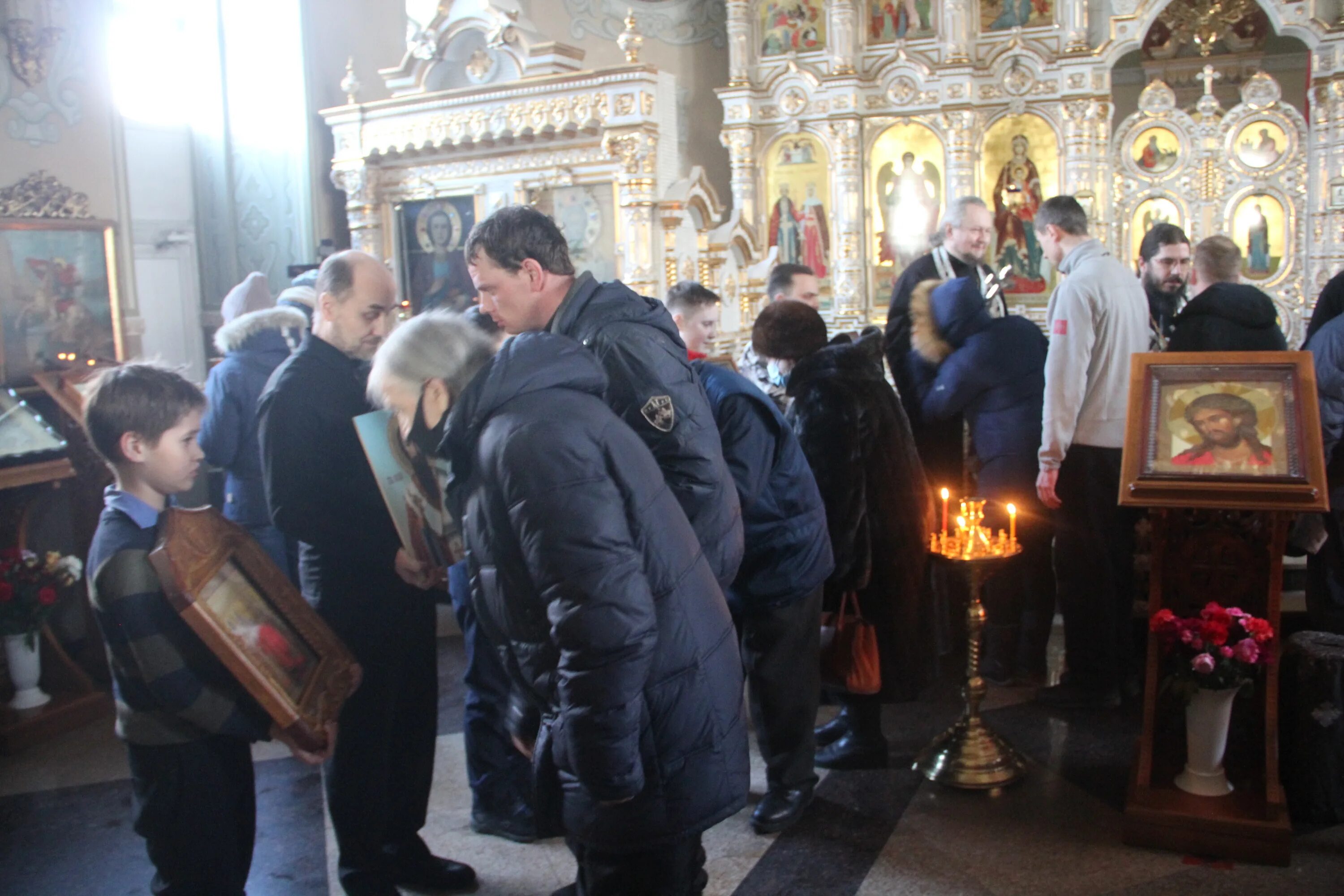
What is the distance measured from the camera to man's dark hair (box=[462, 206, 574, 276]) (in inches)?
88.2

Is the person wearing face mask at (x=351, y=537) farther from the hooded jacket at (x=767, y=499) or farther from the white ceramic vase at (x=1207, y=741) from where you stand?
the white ceramic vase at (x=1207, y=741)

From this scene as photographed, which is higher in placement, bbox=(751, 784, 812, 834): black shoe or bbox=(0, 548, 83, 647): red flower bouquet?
bbox=(0, 548, 83, 647): red flower bouquet

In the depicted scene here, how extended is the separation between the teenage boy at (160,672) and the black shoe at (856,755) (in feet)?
6.66

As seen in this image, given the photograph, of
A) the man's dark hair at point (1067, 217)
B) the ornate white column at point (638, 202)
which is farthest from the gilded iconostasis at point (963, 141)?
the man's dark hair at point (1067, 217)

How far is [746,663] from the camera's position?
3.45m

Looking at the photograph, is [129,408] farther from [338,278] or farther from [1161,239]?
[1161,239]

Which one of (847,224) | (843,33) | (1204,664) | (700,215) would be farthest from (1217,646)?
(843,33)

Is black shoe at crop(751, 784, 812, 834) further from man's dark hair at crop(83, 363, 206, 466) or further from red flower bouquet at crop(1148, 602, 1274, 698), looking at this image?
man's dark hair at crop(83, 363, 206, 466)

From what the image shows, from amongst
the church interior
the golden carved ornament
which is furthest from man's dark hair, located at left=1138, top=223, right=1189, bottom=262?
the golden carved ornament

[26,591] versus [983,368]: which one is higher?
[983,368]

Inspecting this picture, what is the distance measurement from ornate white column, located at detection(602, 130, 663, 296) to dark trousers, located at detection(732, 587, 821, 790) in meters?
3.30

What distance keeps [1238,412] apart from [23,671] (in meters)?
4.55

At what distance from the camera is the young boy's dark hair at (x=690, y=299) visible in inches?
156

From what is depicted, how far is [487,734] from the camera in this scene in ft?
11.5
